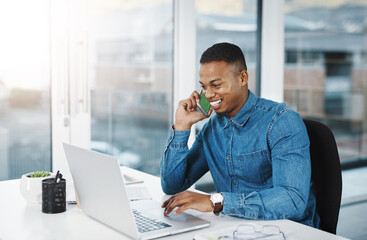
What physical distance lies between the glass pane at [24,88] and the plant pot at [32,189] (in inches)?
45.6

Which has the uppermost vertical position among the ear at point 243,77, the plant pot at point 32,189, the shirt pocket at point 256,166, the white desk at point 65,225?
the ear at point 243,77

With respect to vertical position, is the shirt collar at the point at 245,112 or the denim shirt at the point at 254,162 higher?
the shirt collar at the point at 245,112

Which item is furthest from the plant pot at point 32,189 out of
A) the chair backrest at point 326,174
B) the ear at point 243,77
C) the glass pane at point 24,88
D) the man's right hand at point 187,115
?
the glass pane at point 24,88

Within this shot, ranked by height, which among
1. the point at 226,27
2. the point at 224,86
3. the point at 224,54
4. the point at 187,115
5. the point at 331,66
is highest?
the point at 226,27

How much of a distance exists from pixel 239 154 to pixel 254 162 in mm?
65

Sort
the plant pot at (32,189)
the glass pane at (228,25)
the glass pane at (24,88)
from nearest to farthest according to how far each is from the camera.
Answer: the plant pot at (32,189) < the glass pane at (24,88) < the glass pane at (228,25)

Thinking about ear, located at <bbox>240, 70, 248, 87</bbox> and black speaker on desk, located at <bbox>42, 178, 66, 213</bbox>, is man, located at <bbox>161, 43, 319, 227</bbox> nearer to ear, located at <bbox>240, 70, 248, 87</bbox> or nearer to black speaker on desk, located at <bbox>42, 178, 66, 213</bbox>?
ear, located at <bbox>240, 70, 248, 87</bbox>

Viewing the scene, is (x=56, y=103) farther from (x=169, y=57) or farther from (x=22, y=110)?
(x=169, y=57)

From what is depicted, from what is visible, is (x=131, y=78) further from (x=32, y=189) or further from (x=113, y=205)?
(x=113, y=205)

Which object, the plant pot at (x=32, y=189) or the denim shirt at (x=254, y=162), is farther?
the plant pot at (x=32, y=189)

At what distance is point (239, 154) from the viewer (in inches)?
66.1

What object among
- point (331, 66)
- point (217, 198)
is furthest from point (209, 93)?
point (331, 66)

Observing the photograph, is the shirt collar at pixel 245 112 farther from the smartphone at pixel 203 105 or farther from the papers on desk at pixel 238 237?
the papers on desk at pixel 238 237

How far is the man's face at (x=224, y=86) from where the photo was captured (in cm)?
169
